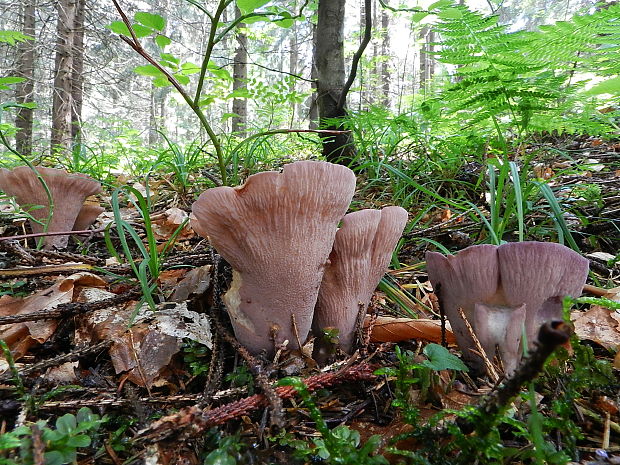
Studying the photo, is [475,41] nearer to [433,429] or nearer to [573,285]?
[573,285]

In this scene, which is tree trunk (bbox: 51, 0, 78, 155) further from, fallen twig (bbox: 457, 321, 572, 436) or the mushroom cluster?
fallen twig (bbox: 457, 321, 572, 436)

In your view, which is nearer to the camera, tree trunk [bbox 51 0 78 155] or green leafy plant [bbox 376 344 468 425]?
green leafy plant [bbox 376 344 468 425]

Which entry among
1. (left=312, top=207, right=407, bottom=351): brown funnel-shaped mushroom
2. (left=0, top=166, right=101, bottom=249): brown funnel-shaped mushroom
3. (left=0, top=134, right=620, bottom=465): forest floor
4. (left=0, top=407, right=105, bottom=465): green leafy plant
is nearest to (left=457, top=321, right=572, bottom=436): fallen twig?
(left=0, top=134, right=620, bottom=465): forest floor

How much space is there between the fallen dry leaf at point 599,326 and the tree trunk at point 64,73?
9.29 meters

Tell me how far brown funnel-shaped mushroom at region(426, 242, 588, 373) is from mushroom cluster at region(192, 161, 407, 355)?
1.12ft

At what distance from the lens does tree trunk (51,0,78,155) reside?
8352 millimetres

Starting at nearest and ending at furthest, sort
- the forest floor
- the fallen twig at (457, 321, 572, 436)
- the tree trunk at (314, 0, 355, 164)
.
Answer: the fallen twig at (457, 321, 572, 436) → the forest floor → the tree trunk at (314, 0, 355, 164)

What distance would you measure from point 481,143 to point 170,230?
2.76 m

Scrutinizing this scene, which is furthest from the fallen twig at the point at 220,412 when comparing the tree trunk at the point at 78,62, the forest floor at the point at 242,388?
the tree trunk at the point at 78,62

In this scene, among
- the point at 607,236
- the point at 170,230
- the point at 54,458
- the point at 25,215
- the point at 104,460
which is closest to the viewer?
the point at 54,458

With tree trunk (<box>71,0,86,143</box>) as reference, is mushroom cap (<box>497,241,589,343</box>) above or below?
below

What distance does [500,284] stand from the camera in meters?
1.39

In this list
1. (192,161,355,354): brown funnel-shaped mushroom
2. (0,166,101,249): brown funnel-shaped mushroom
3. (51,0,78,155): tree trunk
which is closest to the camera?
(192,161,355,354): brown funnel-shaped mushroom

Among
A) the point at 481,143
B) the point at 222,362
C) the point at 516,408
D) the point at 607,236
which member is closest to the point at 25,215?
the point at 222,362
